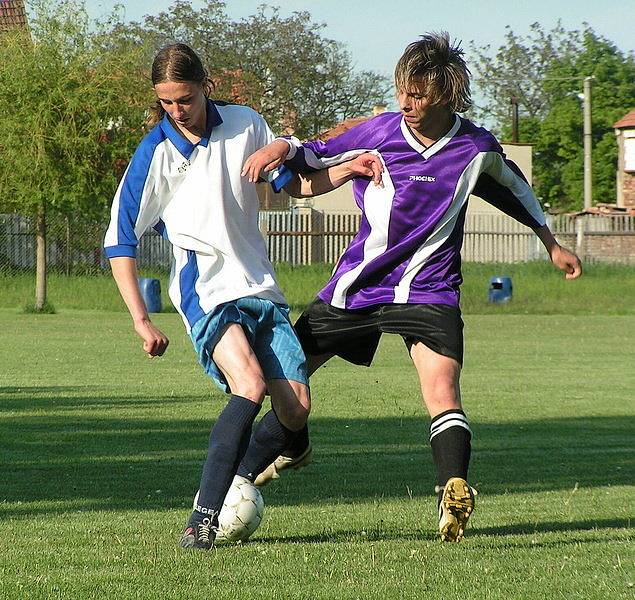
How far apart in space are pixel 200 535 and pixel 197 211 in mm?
1307

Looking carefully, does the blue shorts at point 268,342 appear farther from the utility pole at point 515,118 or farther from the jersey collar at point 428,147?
the utility pole at point 515,118

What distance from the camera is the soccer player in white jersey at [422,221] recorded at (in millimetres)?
6234

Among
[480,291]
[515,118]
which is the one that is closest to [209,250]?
[480,291]

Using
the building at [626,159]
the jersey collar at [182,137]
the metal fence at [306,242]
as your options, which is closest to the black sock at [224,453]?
the jersey collar at [182,137]

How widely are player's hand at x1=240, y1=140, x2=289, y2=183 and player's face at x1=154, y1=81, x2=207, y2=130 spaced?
0.94 feet

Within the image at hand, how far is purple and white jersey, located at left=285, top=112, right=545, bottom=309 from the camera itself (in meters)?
6.31

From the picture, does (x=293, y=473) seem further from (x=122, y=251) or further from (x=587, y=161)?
(x=587, y=161)

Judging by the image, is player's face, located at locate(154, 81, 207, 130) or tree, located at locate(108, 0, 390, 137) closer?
player's face, located at locate(154, 81, 207, 130)

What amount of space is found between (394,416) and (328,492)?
15.7ft

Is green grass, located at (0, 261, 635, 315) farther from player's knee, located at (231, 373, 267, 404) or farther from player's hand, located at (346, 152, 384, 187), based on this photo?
player's knee, located at (231, 373, 267, 404)

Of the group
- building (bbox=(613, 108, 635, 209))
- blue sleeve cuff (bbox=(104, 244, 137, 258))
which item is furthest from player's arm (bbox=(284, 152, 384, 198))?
building (bbox=(613, 108, 635, 209))

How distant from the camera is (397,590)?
4809mm

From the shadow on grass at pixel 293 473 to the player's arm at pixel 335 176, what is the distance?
1.68 m

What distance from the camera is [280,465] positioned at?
667cm
